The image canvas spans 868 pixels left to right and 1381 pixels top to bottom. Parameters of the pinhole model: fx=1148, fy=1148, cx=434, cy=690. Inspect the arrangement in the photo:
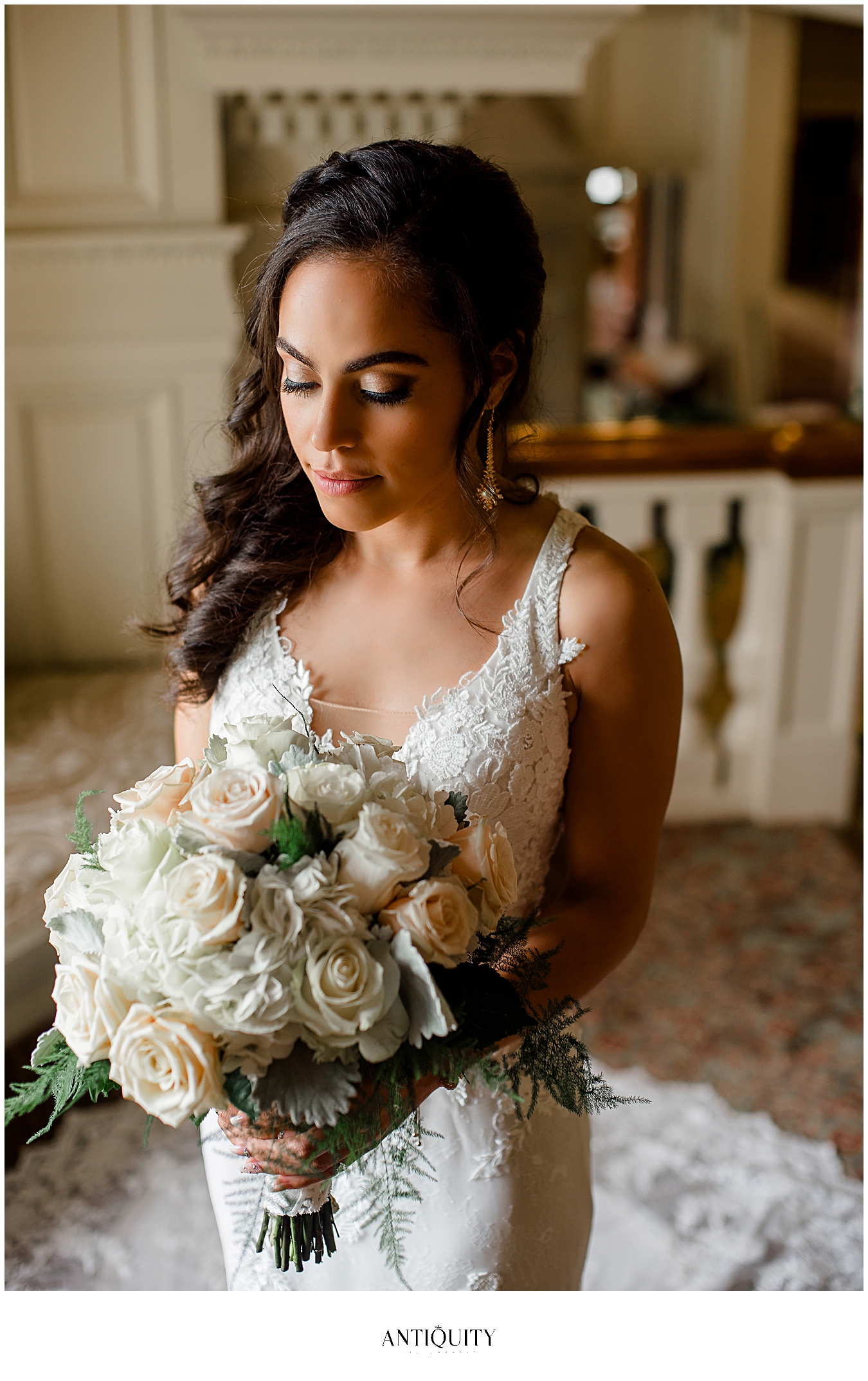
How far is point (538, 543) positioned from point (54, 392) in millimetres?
2667

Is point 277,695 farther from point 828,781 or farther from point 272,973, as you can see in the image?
point 828,781

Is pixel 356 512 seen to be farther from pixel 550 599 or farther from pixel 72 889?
pixel 72 889

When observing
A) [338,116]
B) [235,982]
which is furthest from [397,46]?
[235,982]

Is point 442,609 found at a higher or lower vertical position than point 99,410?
lower

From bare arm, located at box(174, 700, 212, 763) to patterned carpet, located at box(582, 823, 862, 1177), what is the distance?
4.75 feet

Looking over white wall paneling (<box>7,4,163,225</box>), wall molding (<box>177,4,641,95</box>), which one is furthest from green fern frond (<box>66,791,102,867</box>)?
wall molding (<box>177,4,641,95</box>)

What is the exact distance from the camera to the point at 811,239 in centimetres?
626

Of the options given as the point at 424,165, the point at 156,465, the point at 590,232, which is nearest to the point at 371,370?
the point at 424,165

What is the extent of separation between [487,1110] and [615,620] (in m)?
0.57

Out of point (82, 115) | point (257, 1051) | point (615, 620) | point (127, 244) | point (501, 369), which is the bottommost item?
point (257, 1051)

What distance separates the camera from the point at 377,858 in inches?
33.0

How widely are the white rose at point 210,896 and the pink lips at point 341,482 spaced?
423 millimetres

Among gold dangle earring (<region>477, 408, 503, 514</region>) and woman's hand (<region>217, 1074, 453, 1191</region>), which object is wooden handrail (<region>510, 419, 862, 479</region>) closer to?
gold dangle earring (<region>477, 408, 503, 514</region>)

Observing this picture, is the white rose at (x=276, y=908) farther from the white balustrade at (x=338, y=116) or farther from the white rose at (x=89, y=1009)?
the white balustrade at (x=338, y=116)
